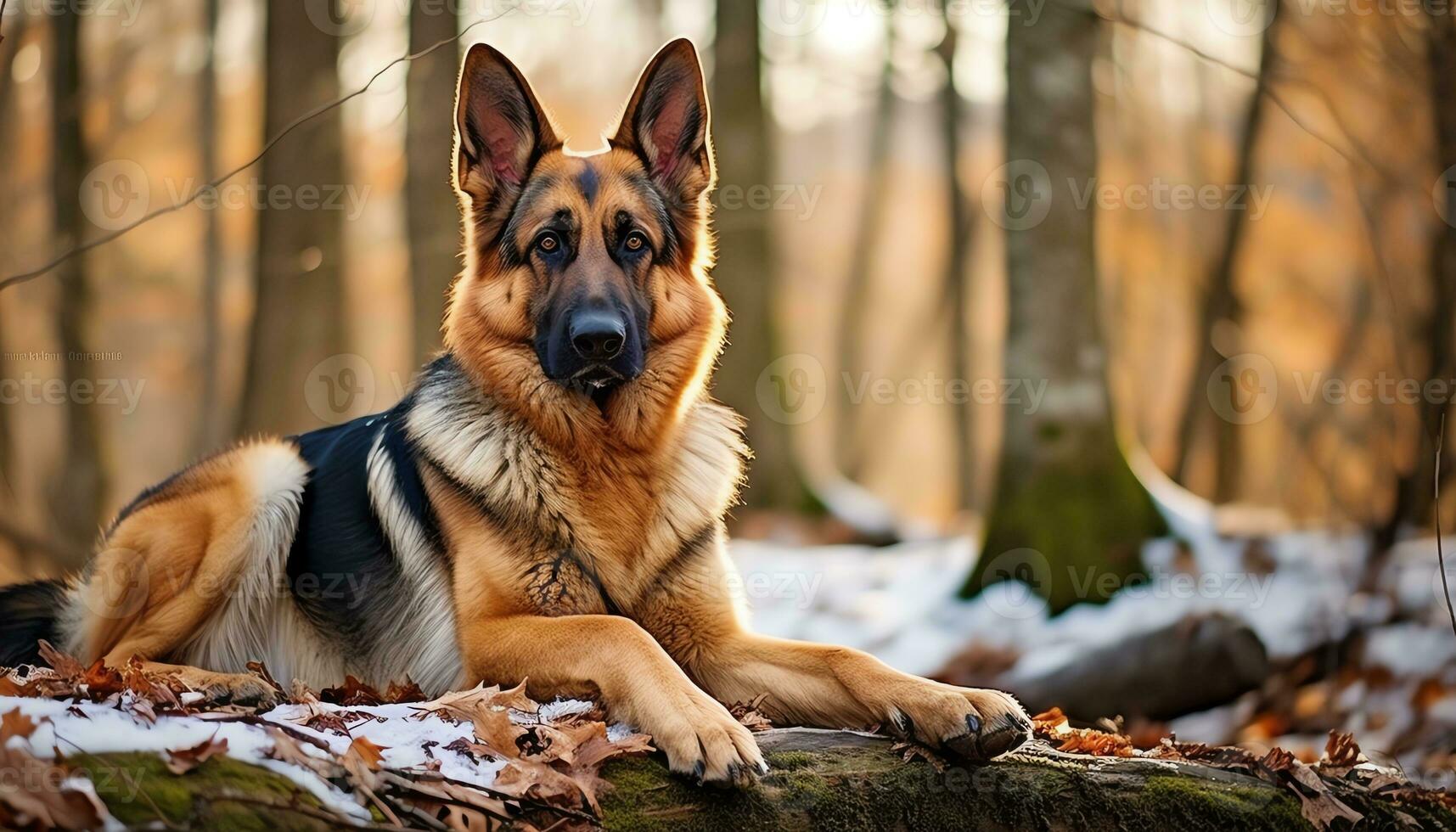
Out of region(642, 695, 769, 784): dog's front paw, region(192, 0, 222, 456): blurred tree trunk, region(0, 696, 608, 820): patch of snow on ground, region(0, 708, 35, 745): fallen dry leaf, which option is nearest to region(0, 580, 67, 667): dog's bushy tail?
region(0, 696, 608, 820): patch of snow on ground

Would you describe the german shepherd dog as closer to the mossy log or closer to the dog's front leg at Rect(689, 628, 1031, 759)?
the dog's front leg at Rect(689, 628, 1031, 759)

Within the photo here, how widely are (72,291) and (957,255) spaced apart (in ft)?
38.7

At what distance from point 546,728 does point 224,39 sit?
52.7 ft

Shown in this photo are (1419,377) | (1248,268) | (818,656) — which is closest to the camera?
(818,656)

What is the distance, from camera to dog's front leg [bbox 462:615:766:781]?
3.21 meters

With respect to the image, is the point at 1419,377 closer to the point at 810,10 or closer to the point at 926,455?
the point at 810,10

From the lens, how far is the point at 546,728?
3.35 metres

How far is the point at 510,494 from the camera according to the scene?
4.31 metres

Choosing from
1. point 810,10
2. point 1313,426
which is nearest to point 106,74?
point 810,10

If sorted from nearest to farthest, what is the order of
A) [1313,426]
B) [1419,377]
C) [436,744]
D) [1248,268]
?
1. [436,744]
2. [1419,377]
3. [1313,426]
4. [1248,268]

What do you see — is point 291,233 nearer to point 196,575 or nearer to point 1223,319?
point 196,575

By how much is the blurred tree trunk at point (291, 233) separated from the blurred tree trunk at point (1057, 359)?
5.78 meters

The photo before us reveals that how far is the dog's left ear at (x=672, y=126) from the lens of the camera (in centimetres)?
472

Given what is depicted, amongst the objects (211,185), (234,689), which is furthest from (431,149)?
(234,689)
